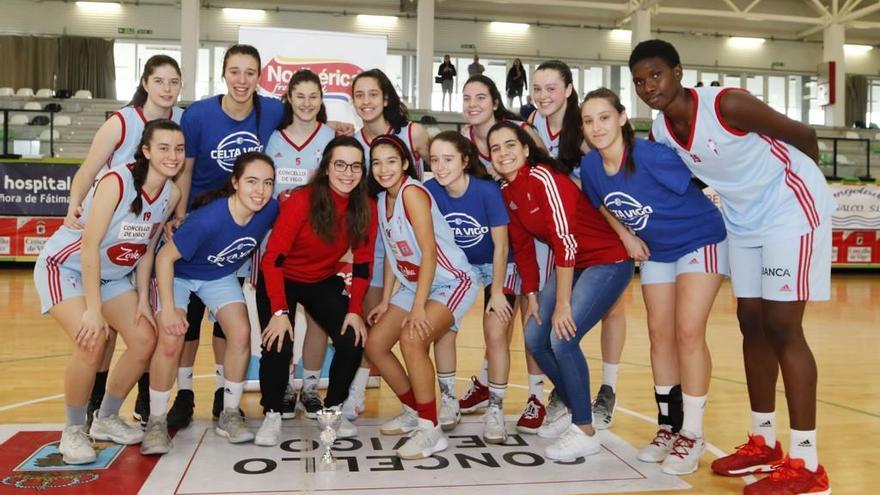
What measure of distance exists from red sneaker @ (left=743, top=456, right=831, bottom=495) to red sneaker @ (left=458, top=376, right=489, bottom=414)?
1.56 metres

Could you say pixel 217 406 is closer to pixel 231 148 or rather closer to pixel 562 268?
pixel 231 148

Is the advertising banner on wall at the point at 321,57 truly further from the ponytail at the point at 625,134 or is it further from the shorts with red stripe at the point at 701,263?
the shorts with red stripe at the point at 701,263

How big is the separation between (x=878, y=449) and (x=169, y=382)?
3127mm

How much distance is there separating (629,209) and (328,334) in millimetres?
1504

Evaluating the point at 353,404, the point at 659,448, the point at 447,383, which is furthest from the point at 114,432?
the point at 659,448

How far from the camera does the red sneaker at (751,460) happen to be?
2.98 m

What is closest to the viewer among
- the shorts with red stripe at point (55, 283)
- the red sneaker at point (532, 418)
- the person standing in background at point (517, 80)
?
the shorts with red stripe at point (55, 283)

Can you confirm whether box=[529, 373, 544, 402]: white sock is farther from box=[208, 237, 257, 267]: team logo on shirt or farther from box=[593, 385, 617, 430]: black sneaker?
box=[208, 237, 257, 267]: team logo on shirt

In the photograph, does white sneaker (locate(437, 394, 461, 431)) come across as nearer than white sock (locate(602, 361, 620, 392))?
Yes

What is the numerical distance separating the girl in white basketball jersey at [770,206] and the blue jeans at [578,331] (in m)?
0.56

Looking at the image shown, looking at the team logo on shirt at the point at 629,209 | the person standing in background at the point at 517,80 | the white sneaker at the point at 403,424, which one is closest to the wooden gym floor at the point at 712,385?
the white sneaker at the point at 403,424

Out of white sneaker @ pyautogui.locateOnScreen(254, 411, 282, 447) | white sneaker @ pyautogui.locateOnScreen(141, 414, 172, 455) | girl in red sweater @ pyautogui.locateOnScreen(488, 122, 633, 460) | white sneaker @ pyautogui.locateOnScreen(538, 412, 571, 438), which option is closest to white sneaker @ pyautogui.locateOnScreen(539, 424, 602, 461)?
girl in red sweater @ pyautogui.locateOnScreen(488, 122, 633, 460)

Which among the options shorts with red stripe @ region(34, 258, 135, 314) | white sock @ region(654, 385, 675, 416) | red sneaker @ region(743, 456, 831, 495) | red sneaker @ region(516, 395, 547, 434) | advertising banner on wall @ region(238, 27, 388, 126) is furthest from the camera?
advertising banner on wall @ region(238, 27, 388, 126)

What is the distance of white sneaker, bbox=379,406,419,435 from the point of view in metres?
3.55
